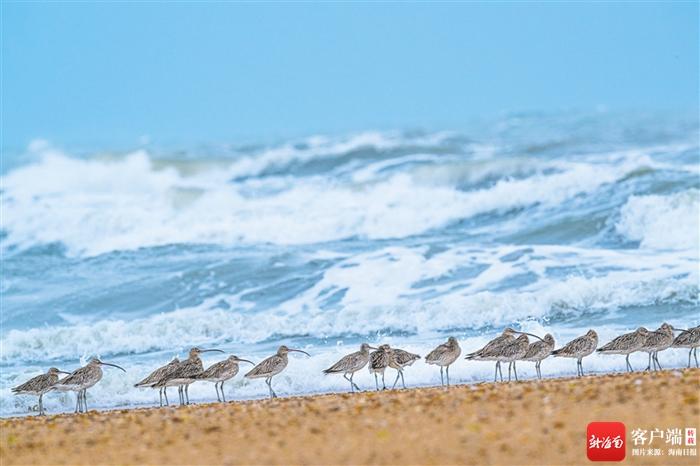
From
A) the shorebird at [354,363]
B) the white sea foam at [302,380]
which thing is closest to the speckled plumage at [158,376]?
the white sea foam at [302,380]

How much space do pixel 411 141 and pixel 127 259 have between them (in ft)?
59.4

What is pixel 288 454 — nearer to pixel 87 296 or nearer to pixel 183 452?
pixel 183 452

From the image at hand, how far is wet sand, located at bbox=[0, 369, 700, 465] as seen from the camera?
832cm

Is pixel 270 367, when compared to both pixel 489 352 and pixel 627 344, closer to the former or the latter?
pixel 489 352

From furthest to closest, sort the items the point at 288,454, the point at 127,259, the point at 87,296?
the point at 127,259, the point at 87,296, the point at 288,454

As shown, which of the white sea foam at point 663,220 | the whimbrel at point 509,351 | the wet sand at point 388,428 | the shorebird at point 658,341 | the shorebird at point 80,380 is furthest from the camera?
the white sea foam at point 663,220

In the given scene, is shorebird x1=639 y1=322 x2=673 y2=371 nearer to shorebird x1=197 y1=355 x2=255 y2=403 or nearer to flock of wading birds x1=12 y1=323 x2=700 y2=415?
flock of wading birds x1=12 y1=323 x2=700 y2=415

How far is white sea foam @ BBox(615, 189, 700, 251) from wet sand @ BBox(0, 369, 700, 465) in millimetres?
10475

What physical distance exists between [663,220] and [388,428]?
558 inches

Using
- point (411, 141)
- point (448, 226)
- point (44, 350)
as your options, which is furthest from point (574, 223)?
point (411, 141)

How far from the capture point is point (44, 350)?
17.0 meters

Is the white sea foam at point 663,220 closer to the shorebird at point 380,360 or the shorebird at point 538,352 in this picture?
the shorebird at point 538,352

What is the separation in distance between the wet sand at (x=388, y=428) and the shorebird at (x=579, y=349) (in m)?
1.68

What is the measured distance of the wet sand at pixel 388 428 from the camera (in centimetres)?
832
